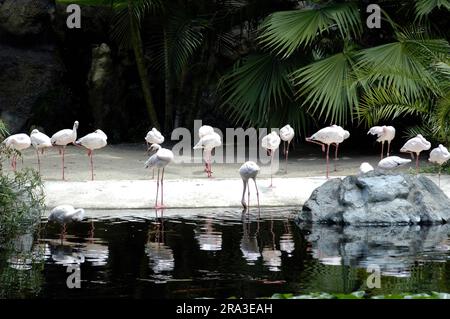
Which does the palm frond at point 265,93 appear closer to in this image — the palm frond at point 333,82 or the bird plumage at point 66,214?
the palm frond at point 333,82

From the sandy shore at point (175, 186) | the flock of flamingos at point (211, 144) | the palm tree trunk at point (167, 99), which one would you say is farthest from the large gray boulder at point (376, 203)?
the palm tree trunk at point (167, 99)

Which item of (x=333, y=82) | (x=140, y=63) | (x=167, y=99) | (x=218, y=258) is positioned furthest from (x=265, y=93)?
(x=218, y=258)

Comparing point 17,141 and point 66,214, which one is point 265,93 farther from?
point 66,214

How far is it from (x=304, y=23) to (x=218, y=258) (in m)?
5.84

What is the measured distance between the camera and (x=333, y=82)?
42.2 ft

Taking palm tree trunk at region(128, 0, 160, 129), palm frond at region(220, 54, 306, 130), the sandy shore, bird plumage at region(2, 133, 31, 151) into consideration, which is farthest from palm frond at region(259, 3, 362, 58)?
bird plumage at region(2, 133, 31, 151)

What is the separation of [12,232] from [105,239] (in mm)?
908

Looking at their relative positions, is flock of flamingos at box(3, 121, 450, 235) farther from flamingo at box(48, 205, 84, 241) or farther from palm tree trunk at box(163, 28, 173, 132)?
palm tree trunk at box(163, 28, 173, 132)

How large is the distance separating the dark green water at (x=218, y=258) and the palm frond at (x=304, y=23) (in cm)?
346

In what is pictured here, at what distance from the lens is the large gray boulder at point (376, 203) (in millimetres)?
9742

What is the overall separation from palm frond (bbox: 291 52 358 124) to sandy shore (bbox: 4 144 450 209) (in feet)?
2.83

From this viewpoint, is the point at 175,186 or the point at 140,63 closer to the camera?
the point at 175,186

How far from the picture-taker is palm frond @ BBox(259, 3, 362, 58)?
1298cm
